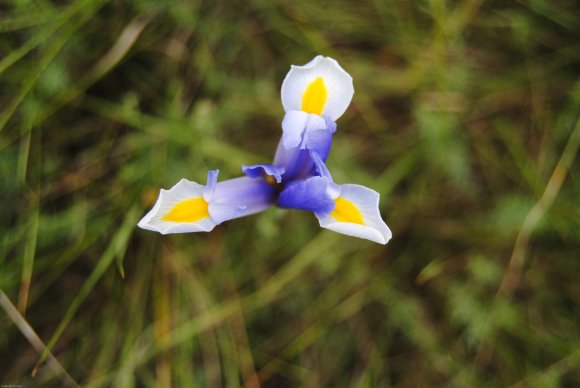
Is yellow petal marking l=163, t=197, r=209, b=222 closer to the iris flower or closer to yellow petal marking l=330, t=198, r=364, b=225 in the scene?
the iris flower

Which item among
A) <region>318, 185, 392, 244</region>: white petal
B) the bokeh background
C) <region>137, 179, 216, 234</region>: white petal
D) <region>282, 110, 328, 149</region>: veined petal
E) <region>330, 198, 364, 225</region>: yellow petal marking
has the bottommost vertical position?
the bokeh background

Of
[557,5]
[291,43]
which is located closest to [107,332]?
[291,43]

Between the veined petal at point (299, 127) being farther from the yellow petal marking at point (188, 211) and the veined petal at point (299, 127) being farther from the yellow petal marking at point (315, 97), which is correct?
the yellow petal marking at point (188, 211)

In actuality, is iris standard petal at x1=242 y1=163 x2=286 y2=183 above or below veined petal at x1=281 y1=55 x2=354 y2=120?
Result: below

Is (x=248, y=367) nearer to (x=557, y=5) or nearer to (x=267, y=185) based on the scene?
(x=267, y=185)

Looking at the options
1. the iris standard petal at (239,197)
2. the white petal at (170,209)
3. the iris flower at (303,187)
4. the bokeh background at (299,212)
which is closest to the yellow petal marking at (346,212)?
the iris flower at (303,187)

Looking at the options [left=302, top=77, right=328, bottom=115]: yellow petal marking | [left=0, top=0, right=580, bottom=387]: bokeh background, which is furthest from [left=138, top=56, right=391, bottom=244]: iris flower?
[left=0, top=0, right=580, bottom=387]: bokeh background

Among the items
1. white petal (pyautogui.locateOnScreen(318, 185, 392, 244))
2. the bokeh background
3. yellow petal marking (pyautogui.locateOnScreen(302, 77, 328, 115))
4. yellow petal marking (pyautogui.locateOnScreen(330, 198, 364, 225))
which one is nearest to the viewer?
white petal (pyautogui.locateOnScreen(318, 185, 392, 244))
